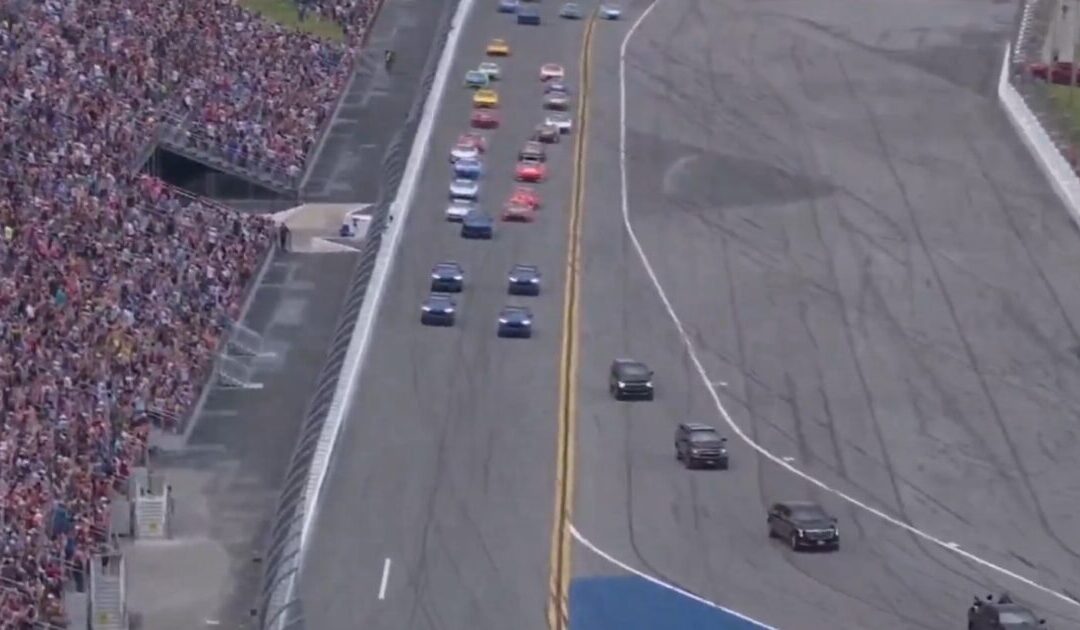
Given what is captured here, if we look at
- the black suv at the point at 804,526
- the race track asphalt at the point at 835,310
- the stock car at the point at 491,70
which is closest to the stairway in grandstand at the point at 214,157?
the race track asphalt at the point at 835,310

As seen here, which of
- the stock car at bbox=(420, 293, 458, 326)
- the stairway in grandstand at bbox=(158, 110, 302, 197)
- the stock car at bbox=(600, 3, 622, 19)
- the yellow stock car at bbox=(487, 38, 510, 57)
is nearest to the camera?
the stock car at bbox=(420, 293, 458, 326)

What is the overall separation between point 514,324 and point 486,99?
30.4 metres

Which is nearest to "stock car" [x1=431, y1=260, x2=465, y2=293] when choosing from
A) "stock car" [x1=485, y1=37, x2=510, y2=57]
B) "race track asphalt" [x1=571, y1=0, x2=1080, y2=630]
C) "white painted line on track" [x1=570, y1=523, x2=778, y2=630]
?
"race track asphalt" [x1=571, y1=0, x2=1080, y2=630]

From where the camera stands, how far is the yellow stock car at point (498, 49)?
130 m

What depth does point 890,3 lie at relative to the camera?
5586 inches

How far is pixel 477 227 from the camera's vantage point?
343 ft

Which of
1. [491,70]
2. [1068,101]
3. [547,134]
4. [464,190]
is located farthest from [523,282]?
[1068,101]

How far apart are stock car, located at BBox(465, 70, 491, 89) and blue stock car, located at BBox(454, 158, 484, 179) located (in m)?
13.1

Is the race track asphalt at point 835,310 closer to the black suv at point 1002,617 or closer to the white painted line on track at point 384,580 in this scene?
the black suv at point 1002,617

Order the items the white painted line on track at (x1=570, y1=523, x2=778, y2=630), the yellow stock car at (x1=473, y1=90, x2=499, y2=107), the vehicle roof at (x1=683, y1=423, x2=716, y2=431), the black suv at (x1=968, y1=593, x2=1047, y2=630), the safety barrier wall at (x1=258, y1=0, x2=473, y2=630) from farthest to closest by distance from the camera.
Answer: the yellow stock car at (x1=473, y1=90, x2=499, y2=107)
the vehicle roof at (x1=683, y1=423, x2=716, y2=431)
the white painted line on track at (x1=570, y1=523, x2=778, y2=630)
the black suv at (x1=968, y1=593, x2=1047, y2=630)
the safety barrier wall at (x1=258, y1=0, x2=473, y2=630)

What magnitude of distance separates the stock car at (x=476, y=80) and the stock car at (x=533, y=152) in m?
9.68

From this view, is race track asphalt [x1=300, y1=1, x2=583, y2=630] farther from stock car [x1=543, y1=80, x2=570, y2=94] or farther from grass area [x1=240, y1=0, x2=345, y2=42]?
grass area [x1=240, y1=0, x2=345, y2=42]

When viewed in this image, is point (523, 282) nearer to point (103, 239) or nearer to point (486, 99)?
point (103, 239)

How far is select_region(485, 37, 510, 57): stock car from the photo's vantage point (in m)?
130
